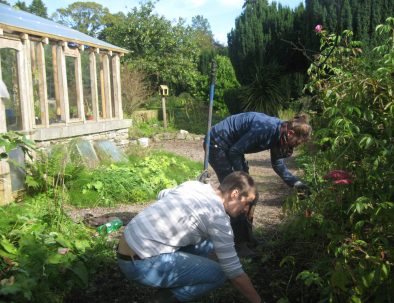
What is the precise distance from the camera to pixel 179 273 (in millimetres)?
2551

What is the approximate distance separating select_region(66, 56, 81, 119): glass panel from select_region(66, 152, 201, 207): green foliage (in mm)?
2409

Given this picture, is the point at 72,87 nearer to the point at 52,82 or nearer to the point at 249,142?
the point at 52,82

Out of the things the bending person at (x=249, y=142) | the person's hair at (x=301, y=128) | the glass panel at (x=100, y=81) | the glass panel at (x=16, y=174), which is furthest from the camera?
the glass panel at (x=100, y=81)

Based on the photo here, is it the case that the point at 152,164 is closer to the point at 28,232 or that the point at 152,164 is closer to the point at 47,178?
the point at 47,178

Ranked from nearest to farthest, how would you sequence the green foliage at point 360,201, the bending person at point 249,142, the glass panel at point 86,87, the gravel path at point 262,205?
the green foliage at point 360,201
the bending person at point 249,142
the gravel path at point 262,205
the glass panel at point 86,87

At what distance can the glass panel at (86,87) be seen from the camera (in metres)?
9.99

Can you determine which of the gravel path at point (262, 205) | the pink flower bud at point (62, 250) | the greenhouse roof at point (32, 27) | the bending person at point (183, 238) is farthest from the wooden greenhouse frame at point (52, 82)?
the bending person at point (183, 238)

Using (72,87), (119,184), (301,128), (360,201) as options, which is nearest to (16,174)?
(119,184)

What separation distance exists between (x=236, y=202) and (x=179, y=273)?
53 centimetres

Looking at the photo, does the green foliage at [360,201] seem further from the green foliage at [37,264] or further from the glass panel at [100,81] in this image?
the glass panel at [100,81]

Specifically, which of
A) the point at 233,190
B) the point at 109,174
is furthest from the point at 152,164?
the point at 233,190

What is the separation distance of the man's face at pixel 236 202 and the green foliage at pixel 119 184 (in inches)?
153

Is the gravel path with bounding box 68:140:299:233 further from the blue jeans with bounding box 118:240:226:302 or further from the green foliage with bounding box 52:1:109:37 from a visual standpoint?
the green foliage with bounding box 52:1:109:37

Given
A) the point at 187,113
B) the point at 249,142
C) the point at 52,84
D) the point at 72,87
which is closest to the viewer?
the point at 249,142
